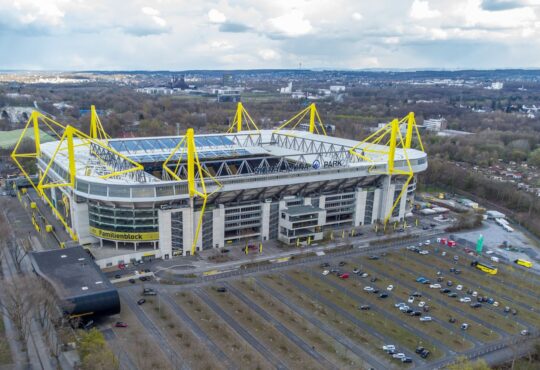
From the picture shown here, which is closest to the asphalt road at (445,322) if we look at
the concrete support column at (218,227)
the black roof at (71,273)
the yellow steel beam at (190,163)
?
the concrete support column at (218,227)

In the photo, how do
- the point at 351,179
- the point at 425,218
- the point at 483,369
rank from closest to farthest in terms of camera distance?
the point at 483,369
the point at 351,179
the point at 425,218

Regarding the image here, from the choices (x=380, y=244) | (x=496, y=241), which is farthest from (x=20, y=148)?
(x=496, y=241)

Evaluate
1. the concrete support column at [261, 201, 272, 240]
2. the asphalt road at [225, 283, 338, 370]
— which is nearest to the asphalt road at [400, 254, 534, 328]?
the concrete support column at [261, 201, 272, 240]

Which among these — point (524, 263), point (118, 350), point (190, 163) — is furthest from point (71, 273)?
point (524, 263)

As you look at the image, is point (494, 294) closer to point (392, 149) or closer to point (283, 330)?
point (283, 330)

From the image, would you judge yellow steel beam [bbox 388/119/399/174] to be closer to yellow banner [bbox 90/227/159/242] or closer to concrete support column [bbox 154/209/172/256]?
concrete support column [bbox 154/209/172/256]

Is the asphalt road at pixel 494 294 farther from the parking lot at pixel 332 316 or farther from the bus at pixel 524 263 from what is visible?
the bus at pixel 524 263

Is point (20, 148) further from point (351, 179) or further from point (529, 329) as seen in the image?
point (529, 329)
